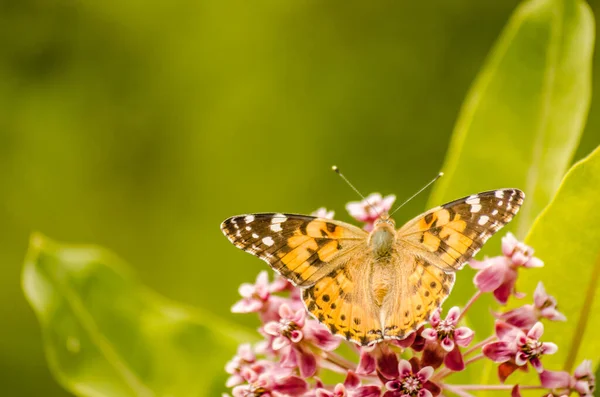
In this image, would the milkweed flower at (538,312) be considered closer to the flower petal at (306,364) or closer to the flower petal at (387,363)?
the flower petal at (387,363)

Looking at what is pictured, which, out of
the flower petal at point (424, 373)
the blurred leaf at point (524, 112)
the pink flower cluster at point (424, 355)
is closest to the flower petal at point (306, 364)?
the pink flower cluster at point (424, 355)

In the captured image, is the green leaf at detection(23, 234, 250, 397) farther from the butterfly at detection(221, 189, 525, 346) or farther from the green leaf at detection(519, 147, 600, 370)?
the green leaf at detection(519, 147, 600, 370)

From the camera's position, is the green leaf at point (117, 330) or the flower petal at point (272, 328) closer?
the flower petal at point (272, 328)

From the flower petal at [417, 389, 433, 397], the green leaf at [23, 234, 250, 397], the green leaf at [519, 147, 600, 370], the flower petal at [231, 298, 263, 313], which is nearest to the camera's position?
the flower petal at [417, 389, 433, 397]

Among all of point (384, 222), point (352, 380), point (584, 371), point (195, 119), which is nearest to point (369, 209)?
point (384, 222)

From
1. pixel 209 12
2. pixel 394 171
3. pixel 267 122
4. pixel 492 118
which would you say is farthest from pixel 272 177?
pixel 492 118

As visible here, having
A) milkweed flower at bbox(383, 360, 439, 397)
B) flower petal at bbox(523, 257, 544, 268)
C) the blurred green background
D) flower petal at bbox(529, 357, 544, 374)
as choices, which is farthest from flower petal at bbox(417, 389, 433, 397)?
the blurred green background

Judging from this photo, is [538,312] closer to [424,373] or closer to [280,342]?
[424,373]
